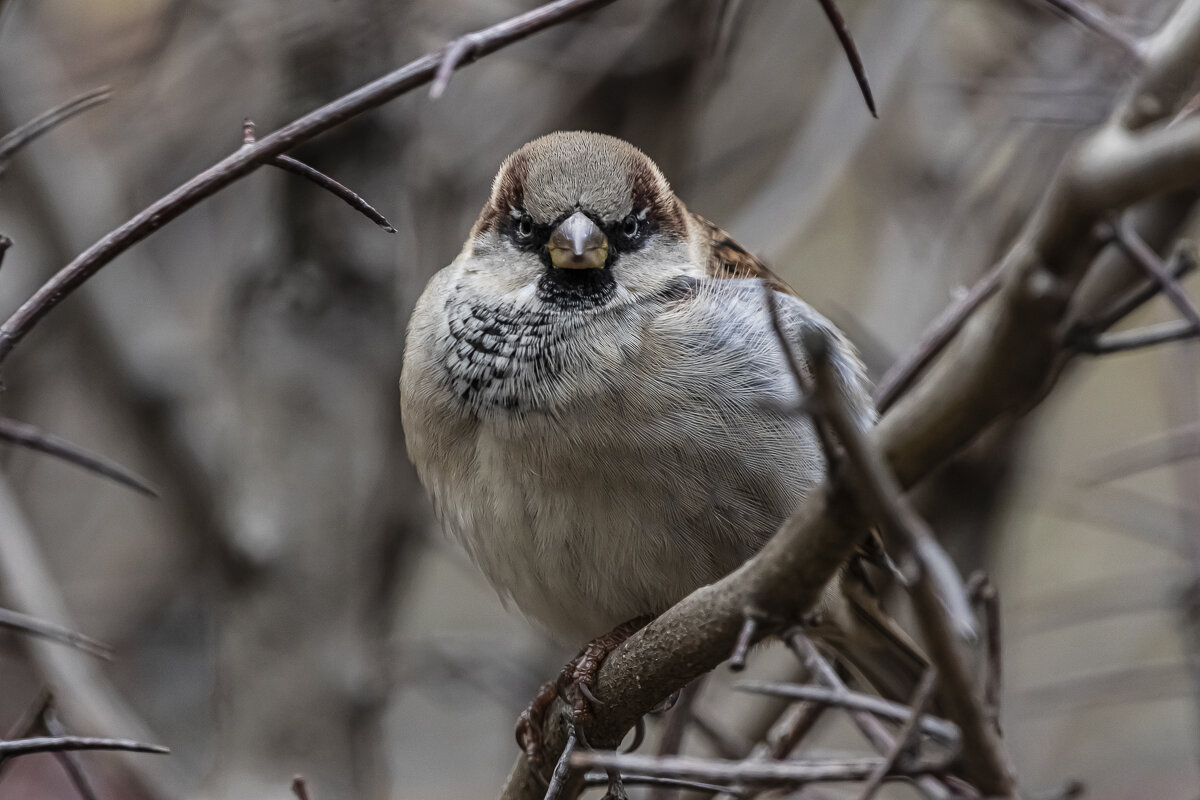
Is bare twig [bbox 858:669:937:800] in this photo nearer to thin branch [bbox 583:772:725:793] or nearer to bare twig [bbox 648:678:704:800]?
thin branch [bbox 583:772:725:793]

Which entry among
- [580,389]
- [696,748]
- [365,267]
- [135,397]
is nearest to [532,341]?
[580,389]

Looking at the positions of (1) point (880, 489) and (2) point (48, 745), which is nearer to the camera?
(1) point (880, 489)

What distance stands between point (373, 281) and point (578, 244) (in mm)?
1470

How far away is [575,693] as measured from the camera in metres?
2.16

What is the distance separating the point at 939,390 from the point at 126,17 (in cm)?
424

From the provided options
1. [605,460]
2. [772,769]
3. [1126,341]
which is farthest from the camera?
[605,460]

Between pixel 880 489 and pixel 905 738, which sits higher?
pixel 880 489

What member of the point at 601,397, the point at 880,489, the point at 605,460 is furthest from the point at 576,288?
the point at 880,489

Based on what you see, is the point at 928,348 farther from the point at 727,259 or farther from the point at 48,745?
the point at 48,745

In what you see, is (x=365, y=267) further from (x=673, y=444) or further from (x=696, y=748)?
(x=696, y=748)

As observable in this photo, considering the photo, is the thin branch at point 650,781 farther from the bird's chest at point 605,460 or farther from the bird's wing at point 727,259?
the bird's wing at point 727,259

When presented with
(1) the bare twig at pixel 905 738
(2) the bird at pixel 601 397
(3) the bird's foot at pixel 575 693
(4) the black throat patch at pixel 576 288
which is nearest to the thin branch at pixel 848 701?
(1) the bare twig at pixel 905 738

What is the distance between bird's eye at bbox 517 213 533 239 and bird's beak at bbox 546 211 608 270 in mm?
79

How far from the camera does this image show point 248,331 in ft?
12.8
